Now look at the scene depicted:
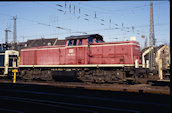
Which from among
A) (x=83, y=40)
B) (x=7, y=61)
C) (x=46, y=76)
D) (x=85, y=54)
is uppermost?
(x=83, y=40)

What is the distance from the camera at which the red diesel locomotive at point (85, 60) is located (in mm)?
13992

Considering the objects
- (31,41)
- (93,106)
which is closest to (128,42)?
(93,106)

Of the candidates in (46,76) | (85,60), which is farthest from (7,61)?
(85,60)

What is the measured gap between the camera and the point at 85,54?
1537 cm

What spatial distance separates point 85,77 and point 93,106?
8748 mm

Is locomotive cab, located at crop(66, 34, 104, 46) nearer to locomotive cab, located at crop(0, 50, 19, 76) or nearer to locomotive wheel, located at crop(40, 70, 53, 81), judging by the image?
locomotive wheel, located at crop(40, 70, 53, 81)

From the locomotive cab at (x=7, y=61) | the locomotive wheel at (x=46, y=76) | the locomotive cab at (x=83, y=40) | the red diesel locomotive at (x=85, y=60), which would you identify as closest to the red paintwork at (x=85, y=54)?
the red diesel locomotive at (x=85, y=60)

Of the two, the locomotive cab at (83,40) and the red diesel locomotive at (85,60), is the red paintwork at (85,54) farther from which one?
the locomotive cab at (83,40)

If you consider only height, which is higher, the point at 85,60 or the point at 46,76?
the point at 85,60

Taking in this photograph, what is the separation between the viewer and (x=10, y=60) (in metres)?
20.8

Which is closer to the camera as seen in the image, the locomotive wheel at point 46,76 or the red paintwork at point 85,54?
the red paintwork at point 85,54

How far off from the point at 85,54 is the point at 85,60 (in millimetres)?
509

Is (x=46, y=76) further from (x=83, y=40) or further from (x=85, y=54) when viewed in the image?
(x=83, y=40)

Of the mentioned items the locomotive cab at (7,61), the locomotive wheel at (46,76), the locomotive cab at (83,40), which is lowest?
the locomotive wheel at (46,76)
